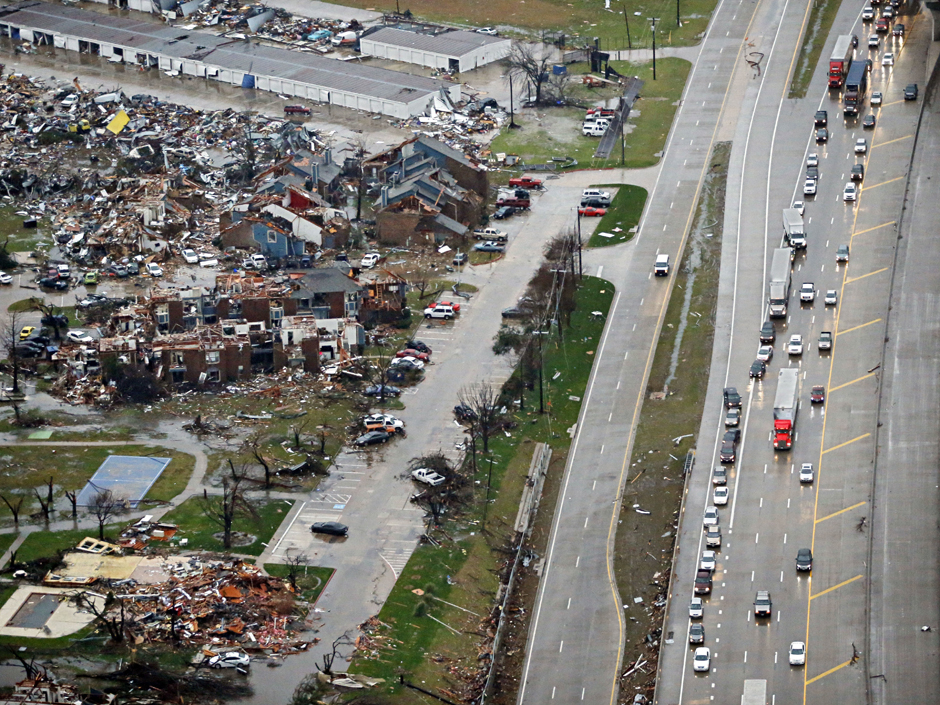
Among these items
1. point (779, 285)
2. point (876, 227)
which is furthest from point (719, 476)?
point (876, 227)

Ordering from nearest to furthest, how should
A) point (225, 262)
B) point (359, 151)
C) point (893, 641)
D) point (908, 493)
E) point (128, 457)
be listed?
point (893, 641), point (908, 493), point (128, 457), point (225, 262), point (359, 151)

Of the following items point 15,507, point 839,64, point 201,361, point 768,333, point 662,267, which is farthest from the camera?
point 839,64

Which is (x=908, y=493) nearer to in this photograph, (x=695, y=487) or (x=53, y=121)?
(x=695, y=487)

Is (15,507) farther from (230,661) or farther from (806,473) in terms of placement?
(806,473)

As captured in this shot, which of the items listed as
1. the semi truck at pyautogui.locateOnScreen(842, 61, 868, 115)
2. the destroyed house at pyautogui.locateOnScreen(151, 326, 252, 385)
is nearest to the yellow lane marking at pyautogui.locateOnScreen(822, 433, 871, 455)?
the destroyed house at pyautogui.locateOnScreen(151, 326, 252, 385)

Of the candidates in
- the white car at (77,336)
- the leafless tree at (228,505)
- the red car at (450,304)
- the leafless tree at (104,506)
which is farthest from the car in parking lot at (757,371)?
the white car at (77,336)

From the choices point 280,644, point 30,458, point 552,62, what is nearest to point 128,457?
point 30,458
